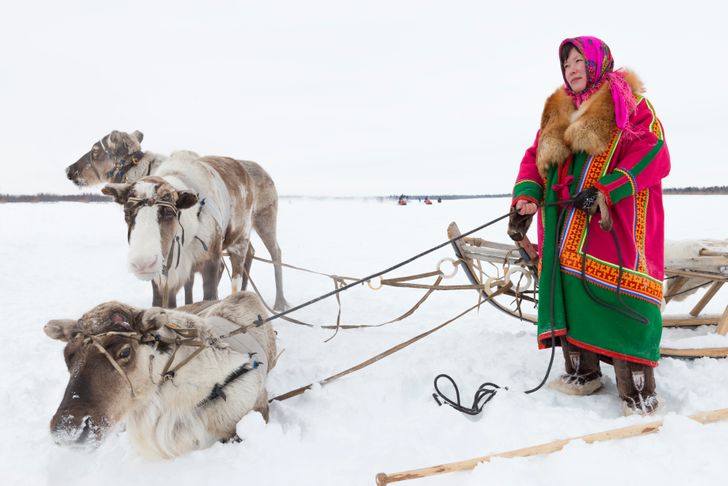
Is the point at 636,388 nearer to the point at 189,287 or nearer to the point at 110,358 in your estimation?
the point at 110,358

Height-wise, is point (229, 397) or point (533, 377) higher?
point (229, 397)

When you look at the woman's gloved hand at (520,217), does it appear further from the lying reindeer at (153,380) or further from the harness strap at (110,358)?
the harness strap at (110,358)

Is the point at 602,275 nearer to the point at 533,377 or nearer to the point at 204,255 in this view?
the point at 533,377

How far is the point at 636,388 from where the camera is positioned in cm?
253

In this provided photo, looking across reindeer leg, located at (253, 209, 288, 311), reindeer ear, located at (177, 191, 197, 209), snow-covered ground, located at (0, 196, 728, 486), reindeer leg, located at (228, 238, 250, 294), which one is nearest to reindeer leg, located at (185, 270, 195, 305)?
reindeer leg, located at (228, 238, 250, 294)

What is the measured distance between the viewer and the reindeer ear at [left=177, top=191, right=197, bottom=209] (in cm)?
342

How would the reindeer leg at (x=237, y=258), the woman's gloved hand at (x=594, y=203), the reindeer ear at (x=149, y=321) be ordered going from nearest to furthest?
the reindeer ear at (x=149, y=321) → the woman's gloved hand at (x=594, y=203) → the reindeer leg at (x=237, y=258)

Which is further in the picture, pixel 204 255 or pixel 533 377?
pixel 204 255

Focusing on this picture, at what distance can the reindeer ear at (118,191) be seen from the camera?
10.9ft

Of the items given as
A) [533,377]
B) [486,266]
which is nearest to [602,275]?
[533,377]

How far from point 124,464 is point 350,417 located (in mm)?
1240

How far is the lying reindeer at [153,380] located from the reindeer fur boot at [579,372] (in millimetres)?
1939

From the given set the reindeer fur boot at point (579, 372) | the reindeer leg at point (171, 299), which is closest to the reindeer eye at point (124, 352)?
the reindeer leg at point (171, 299)

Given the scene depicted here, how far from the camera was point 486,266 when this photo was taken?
8.41 m
